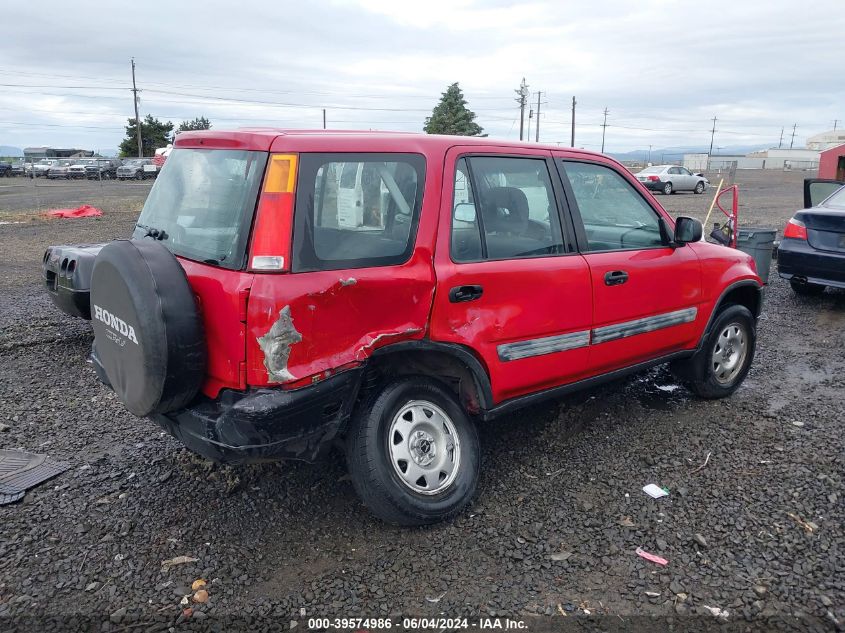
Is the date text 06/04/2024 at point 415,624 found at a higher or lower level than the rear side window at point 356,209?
lower

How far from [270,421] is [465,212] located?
1446 mm

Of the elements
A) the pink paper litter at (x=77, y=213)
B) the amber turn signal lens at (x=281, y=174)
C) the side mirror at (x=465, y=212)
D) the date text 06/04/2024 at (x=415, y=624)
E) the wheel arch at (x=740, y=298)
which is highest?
the amber turn signal lens at (x=281, y=174)

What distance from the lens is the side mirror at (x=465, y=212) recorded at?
3.42 meters

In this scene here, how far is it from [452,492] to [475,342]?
76 cm

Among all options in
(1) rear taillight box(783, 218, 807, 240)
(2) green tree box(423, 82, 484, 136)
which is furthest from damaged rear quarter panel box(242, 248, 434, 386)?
(2) green tree box(423, 82, 484, 136)

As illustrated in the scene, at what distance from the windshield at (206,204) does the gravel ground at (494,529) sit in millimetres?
1379

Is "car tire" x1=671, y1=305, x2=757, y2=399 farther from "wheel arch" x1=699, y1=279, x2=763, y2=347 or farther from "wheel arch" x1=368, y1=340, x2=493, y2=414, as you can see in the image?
"wheel arch" x1=368, y1=340, x2=493, y2=414

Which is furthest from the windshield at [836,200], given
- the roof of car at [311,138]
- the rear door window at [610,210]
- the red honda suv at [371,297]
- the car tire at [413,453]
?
the car tire at [413,453]

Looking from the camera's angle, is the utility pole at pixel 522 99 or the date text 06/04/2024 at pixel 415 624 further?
the utility pole at pixel 522 99

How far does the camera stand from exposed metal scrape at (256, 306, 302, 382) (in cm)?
276

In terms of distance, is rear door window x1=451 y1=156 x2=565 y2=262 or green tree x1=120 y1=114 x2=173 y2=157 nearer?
rear door window x1=451 y1=156 x2=565 y2=262

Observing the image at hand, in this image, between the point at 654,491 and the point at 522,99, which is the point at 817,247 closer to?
the point at 654,491

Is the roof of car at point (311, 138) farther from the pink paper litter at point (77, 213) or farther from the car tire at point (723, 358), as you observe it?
the pink paper litter at point (77, 213)

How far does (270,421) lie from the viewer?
2791 millimetres
